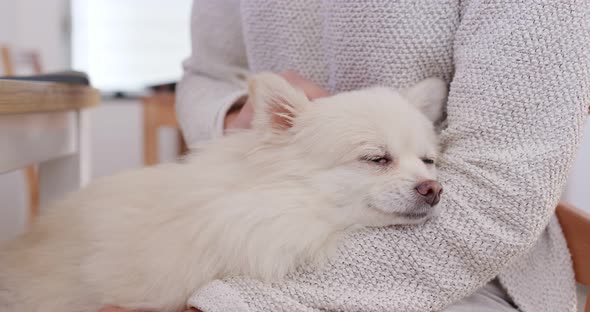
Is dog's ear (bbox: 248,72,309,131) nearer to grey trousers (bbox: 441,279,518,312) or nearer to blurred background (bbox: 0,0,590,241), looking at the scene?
grey trousers (bbox: 441,279,518,312)

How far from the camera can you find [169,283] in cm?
82

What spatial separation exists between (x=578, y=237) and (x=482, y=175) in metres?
0.25

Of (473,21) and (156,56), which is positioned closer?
(473,21)

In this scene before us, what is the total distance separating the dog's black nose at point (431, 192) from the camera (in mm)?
785

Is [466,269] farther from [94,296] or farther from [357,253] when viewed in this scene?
[94,296]

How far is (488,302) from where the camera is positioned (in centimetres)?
85

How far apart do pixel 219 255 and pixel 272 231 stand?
0.09 metres

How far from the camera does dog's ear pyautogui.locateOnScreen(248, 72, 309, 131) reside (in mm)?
910

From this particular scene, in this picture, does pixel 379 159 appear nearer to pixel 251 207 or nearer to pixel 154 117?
pixel 251 207

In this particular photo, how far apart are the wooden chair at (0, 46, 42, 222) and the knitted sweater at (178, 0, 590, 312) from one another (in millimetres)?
1796

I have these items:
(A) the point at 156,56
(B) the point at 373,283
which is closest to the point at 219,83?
(B) the point at 373,283

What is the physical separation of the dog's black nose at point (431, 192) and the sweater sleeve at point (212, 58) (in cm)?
56

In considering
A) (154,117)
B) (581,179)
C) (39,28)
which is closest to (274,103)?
(581,179)

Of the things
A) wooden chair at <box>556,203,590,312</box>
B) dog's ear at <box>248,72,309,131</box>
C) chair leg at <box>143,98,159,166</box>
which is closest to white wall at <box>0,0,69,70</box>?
chair leg at <box>143,98,159,166</box>
